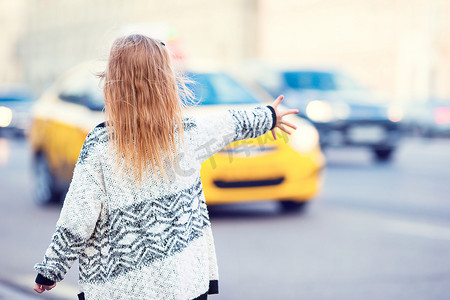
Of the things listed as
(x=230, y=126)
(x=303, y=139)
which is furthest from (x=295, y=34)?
(x=230, y=126)

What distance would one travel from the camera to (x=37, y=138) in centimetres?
869

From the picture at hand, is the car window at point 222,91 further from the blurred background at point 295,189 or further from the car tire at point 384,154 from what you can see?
the car tire at point 384,154

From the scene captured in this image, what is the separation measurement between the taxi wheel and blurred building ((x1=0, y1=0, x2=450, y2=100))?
27.0 feet

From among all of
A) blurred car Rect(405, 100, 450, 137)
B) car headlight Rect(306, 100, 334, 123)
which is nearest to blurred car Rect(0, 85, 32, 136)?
blurred car Rect(405, 100, 450, 137)

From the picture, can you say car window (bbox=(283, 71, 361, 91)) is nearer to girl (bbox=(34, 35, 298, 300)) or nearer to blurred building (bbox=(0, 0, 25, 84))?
girl (bbox=(34, 35, 298, 300))

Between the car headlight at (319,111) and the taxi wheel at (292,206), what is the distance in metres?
4.96

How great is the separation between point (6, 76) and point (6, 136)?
2220 inches

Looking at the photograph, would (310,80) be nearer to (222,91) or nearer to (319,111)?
(319,111)

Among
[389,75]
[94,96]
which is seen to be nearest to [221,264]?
[94,96]

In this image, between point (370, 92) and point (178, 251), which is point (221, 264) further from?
point (370, 92)

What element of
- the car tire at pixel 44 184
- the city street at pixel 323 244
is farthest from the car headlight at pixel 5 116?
the car tire at pixel 44 184

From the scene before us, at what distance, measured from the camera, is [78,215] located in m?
2.20

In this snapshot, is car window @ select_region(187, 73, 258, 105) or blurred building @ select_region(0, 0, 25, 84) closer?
car window @ select_region(187, 73, 258, 105)

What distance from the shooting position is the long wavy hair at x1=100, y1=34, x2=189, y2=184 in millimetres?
2176
